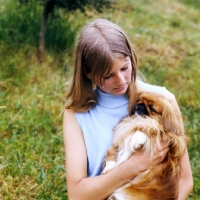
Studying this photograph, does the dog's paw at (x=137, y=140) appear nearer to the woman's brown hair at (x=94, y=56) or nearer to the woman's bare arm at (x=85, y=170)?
the woman's bare arm at (x=85, y=170)

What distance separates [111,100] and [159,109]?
37 centimetres

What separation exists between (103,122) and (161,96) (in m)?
0.48

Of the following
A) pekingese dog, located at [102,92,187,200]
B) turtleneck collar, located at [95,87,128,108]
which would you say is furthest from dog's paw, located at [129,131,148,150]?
turtleneck collar, located at [95,87,128,108]

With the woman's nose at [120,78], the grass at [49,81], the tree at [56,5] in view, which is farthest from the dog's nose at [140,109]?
the tree at [56,5]

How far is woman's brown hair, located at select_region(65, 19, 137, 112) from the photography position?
2.46 metres

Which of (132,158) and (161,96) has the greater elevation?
(161,96)

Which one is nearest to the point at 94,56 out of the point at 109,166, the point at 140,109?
the point at 140,109

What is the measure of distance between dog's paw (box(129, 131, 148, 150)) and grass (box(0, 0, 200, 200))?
128cm

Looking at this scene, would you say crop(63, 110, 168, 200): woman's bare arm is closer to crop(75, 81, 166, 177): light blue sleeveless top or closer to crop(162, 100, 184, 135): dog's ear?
crop(75, 81, 166, 177): light blue sleeveless top

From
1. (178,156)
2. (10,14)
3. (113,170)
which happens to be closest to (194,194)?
(178,156)

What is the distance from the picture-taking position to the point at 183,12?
920cm

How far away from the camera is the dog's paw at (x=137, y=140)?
8.61 feet

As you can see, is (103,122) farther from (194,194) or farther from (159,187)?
(194,194)

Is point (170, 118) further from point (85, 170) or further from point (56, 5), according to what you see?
point (56, 5)
